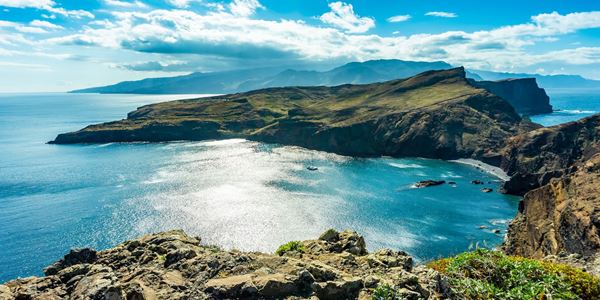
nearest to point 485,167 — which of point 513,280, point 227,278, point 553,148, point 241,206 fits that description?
point 553,148

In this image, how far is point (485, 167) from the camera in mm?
177500

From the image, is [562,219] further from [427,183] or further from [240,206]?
[427,183]

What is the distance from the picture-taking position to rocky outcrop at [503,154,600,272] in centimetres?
4866

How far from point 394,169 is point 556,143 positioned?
6831 centimetres

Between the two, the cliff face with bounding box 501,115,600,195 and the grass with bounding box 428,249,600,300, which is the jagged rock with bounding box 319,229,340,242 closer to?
the grass with bounding box 428,249,600,300

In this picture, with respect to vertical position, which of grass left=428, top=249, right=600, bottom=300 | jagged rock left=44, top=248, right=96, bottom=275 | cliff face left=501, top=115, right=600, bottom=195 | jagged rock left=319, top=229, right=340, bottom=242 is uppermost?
jagged rock left=44, top=248, right=96, bottom=275

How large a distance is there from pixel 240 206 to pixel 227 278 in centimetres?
10669

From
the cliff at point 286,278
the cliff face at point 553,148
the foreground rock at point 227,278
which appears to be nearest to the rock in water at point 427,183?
the cliff face at point 553,148

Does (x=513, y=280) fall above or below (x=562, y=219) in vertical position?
above

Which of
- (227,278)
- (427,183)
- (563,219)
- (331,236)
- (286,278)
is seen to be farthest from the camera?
(427,183)

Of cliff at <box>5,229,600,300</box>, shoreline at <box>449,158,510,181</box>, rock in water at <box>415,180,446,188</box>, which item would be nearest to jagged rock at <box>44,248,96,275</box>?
cliff at <box>5,229,600,300</box>

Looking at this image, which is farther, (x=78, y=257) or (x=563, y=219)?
(x=563, y=219)

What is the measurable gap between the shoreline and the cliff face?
2899 mm

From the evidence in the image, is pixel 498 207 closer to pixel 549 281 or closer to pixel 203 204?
pixel 203 204
